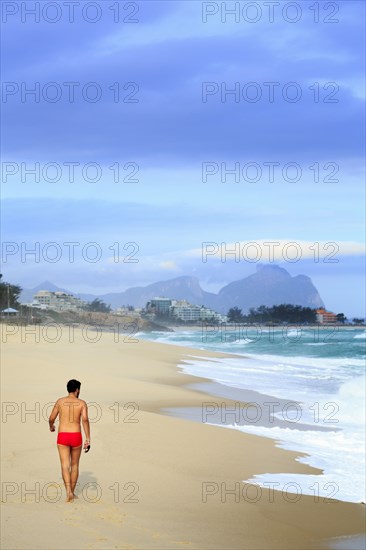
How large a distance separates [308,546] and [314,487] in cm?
271

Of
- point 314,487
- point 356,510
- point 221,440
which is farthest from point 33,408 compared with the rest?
point 356,510

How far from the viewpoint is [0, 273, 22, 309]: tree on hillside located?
114938 mm

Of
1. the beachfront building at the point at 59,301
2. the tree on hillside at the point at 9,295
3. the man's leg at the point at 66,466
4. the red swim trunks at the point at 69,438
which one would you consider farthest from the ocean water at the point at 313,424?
the beachfront building at the point at 59,301

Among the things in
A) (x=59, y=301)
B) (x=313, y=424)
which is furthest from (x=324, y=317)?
(x=313, y=424)

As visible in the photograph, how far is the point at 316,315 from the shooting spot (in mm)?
184500

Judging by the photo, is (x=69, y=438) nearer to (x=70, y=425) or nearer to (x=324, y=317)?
(x=70, y=425)

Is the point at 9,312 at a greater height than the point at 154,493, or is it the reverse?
the point at 9,312

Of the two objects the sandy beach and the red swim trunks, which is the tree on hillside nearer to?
the sandy beach

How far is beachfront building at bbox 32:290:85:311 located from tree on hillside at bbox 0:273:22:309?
4469 cm

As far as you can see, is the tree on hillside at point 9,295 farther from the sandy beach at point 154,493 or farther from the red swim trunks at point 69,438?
the red swim trunks at point 69,438

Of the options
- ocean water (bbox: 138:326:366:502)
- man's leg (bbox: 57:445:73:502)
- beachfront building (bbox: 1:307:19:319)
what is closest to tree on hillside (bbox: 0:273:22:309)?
beachfront building (bbox: 1:307:19:319)

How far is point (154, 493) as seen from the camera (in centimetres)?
1020

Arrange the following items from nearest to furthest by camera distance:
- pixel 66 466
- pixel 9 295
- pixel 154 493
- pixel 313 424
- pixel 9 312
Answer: pixel 66 466 < pixel 154 493 < pixel 313 424 < pixel 9 312 < pixel 9 295

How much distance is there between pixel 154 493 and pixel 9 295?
4327 inches
